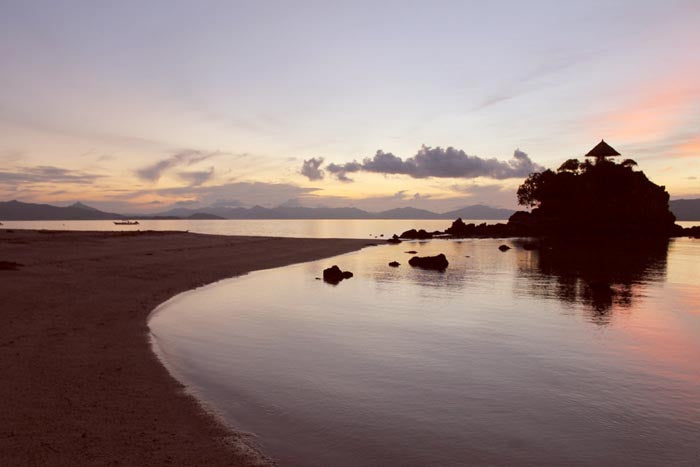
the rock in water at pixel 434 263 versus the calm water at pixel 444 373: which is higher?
the rock in water at pixel 434 263

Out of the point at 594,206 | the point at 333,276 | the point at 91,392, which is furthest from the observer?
the point at 594,206

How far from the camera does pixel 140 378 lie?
484 inches

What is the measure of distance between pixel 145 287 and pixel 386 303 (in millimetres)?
15935

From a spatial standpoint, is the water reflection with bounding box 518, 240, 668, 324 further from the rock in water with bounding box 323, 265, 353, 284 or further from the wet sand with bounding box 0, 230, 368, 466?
the wet sand with bounding box 0, 230, 368, 466

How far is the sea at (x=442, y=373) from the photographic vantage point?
954 centimetres

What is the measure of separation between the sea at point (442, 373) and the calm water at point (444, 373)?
6cm

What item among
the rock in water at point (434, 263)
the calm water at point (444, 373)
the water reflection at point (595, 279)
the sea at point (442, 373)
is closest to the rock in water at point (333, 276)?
the calm water at point (444, 373)

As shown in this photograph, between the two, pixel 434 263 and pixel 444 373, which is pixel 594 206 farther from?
pixel 444 373

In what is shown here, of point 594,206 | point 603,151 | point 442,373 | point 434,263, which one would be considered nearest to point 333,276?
point 434,263

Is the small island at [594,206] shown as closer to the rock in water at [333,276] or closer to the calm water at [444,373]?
the rock in water at [333,276]

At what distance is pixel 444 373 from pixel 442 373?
0.23ft

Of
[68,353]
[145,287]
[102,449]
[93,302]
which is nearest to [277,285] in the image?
[145,287]

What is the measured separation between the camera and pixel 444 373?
14.6 metres

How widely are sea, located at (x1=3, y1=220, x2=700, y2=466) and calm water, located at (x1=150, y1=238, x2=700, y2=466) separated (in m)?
0.06
